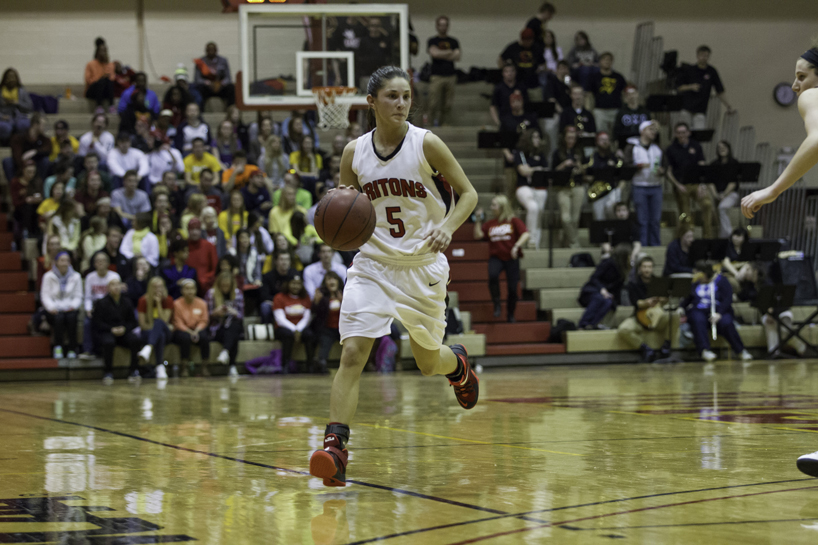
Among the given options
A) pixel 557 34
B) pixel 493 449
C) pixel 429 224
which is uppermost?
pixel 557 34

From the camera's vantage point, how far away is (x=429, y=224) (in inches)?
174

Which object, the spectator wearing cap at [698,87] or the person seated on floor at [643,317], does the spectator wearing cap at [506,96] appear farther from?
the person seated on floor at [643,317]

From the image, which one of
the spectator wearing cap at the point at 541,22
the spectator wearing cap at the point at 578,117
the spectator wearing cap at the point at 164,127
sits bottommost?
the spectator wearing cap at the point at 164,127

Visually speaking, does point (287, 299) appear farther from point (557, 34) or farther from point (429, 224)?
point (557, 34)

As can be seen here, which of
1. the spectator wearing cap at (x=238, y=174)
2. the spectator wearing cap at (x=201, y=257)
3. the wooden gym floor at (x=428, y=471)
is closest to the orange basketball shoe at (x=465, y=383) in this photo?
the wooden gym floor at (x=428, y=471)

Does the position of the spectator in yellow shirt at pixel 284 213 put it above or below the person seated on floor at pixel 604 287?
above

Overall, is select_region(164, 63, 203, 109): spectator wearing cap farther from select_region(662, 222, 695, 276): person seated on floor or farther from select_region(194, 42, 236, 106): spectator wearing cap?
select_region(662, 222, 695, 276): person seated on floor

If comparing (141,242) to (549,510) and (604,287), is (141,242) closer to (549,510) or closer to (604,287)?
(604,287)

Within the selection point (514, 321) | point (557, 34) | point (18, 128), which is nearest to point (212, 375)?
point (514, 321)

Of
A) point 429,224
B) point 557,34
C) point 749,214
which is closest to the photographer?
point 749,214

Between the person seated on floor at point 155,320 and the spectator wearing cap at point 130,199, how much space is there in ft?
5.92

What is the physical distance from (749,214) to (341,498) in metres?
1.95

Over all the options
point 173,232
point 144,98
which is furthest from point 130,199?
point 144,98

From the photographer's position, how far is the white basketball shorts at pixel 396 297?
4184mm
